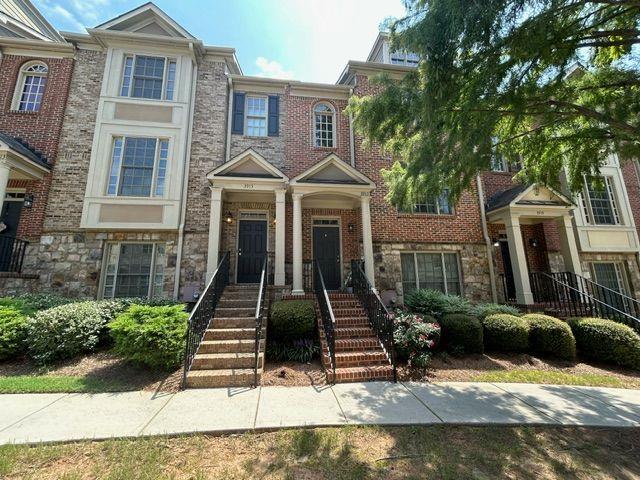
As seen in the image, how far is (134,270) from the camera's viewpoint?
894cm

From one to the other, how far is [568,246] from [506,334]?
219 inches

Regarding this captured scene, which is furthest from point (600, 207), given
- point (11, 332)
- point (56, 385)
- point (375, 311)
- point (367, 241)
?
point (11, 332)

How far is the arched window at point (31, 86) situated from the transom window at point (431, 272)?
541 inches

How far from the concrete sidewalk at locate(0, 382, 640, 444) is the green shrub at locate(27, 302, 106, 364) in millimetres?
1406

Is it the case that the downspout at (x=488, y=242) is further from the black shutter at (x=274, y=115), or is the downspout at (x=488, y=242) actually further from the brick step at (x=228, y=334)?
the brick step at (x=228, y=334)

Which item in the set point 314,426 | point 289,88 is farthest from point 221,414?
point 289,88

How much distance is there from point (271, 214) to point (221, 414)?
6.75 metres

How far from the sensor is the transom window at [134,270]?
28.8 feet

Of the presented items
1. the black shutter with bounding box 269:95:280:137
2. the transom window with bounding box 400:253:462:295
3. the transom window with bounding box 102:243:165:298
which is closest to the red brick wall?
the transom window with bounding box 102:243:165:298

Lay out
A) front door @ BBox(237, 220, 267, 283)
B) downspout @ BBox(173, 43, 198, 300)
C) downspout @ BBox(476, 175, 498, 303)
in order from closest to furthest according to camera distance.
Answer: downspout @ BBox(173, 43, 198, 300), front door @ BBox(237, 220, 267, 283), downspout @ BBox(476, 175, 498, 303)

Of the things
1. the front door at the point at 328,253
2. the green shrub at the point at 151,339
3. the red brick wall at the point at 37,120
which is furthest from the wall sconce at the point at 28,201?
the front door at the point at 328,253

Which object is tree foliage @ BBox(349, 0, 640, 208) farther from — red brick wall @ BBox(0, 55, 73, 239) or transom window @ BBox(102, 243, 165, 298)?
red brick wall @ BBox(0, 55, 73, 239)

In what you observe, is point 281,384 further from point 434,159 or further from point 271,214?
point 271,214

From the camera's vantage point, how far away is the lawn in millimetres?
2725
